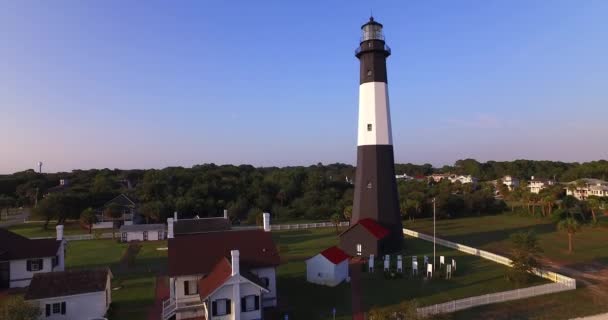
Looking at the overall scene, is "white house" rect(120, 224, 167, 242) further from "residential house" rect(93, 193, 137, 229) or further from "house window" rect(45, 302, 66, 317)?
"house window" rect(45, 302, 66, 317)

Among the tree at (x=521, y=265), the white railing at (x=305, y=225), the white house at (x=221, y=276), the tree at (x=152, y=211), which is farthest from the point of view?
the tree at (x=152, y=211)

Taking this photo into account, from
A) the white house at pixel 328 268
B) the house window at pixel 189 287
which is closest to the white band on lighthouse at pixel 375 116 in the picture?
the white house at pixel 328 268

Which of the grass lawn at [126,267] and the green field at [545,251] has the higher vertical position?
the grass lawn at [126,267]

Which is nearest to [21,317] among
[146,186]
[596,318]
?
[596,318]

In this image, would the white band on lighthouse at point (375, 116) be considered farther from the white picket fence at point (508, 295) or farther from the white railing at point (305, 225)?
the white railing at point (305, 225)

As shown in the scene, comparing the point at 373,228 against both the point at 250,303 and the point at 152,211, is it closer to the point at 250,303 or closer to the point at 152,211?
the point at 250,303

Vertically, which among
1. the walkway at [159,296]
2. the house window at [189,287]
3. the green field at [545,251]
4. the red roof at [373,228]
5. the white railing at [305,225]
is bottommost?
the green field at [545,251]

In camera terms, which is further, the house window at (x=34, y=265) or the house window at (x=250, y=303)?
the house window at (x=34, y=265)

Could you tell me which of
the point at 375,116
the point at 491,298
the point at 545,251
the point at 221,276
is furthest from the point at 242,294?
the point at 545,251

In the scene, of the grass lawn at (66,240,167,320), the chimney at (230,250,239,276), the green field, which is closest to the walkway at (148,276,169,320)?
the grass lawn at (66,240,167,320)
